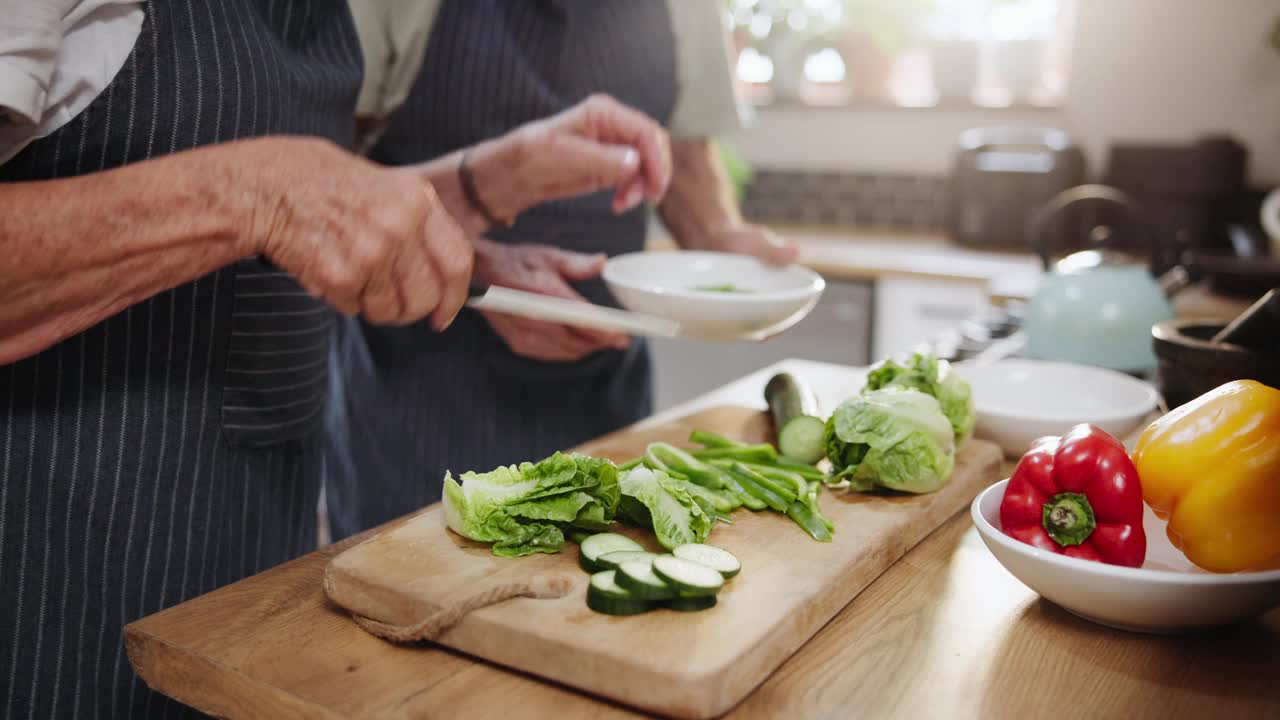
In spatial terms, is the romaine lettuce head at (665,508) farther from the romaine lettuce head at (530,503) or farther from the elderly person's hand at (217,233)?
the elderly person's hand at (217,233)

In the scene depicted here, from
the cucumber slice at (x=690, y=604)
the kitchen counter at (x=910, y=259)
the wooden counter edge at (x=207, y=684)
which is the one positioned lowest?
the kitchen counter at (x=910, y=259)

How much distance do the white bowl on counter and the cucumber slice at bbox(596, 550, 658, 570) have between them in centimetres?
27

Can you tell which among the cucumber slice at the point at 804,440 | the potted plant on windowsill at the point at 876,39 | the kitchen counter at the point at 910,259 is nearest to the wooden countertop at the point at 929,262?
the kitchen counter at the point at 910,259

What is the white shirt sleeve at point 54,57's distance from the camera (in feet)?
2.63

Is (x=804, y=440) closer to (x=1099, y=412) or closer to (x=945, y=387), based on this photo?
(x=945, y=387)

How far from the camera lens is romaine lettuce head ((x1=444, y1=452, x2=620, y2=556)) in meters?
0.88

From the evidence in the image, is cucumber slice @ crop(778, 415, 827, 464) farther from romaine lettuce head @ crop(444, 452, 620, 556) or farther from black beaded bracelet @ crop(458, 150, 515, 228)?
black beaded bracelet @ crop(458, 150, 515, 228)

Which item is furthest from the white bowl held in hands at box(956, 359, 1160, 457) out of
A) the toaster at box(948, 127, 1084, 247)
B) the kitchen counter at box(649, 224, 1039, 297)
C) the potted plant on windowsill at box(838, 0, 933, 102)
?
the potted plant on windowsill at box(838, 0, 933, 102)

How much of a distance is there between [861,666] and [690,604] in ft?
0.44

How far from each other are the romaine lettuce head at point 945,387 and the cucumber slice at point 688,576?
1.51ft

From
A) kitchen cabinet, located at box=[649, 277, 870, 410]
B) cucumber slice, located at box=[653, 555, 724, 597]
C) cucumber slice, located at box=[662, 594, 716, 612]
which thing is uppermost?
cucumber slice, located at box=[653, 555, 724, 597]

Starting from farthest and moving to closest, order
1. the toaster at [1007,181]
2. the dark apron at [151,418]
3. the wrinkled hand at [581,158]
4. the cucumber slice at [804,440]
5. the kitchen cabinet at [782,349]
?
the toaster at [1007,181]
the kitchen cabinet at [782,349]
the wrinkled hand at [581,158]
the cucumber slice at [804,440]
the dark apron at [151,418]

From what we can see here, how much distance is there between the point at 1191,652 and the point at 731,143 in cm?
365

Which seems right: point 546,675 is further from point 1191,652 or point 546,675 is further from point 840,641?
point 1191,652
